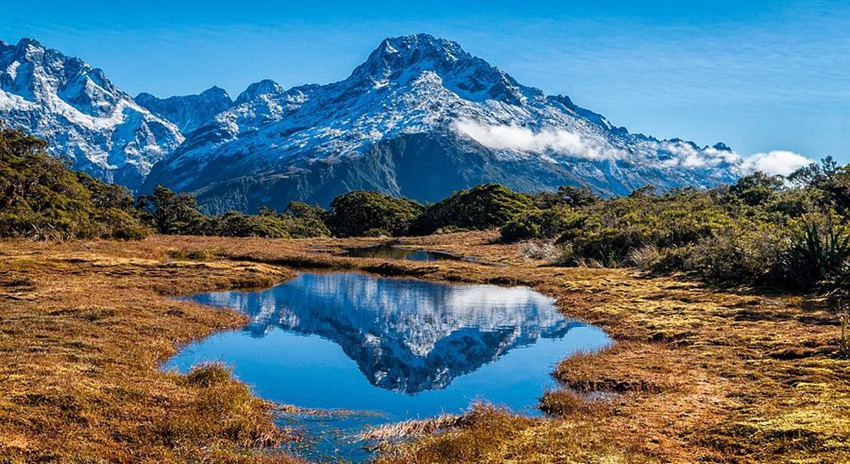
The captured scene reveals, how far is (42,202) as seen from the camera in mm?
50625

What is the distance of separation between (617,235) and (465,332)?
83.5 ft

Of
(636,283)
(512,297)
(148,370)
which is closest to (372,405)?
(148,370)

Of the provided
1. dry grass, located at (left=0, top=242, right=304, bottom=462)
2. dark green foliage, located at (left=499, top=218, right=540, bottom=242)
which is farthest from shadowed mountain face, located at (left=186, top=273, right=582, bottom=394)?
dark green foliage, located at (left=499, top=218, right=540, bottom=242)

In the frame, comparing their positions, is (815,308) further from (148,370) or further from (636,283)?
(148,370)

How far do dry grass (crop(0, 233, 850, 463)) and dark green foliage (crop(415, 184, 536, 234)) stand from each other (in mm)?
76684

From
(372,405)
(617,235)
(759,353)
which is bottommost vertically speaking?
(372,405)

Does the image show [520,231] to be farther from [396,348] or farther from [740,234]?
[396,348]

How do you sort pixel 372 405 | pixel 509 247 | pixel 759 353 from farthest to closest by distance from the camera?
pixel 509 247
pixel 759 353
pixel 372 405

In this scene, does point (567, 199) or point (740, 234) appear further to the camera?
point (567, 199)

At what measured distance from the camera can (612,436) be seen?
1059 centimetres

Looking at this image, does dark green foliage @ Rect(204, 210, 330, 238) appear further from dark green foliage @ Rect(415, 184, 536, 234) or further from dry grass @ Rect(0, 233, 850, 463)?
dry grass @ Rect(0, 233, 850, 463)

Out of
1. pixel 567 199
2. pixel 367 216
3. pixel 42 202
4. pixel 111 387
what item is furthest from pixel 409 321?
pixel 367 216

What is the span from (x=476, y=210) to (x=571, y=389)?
93.4 m

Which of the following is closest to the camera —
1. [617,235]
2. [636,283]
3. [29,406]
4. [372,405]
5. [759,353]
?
[29,406]
